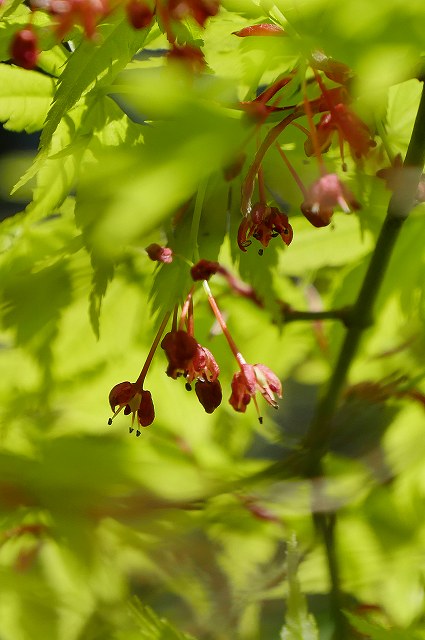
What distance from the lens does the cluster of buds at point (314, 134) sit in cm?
44

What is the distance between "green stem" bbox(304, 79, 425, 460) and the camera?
1.73 feet

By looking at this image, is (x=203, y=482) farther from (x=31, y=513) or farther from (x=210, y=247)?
(x=210, y=247)

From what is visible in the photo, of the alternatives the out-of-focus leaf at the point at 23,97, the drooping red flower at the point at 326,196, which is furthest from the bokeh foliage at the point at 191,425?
the drooping red flower at the point at 326,196

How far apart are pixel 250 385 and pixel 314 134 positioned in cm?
20

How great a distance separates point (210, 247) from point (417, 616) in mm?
451

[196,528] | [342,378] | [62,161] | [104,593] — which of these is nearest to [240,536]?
[196,528]

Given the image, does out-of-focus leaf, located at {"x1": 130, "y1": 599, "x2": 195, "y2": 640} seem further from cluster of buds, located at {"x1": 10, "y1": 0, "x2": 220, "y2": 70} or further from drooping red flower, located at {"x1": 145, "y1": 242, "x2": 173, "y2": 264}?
cluster of buds, located at {"x1": 10, "y1": 0, "x2": 220, "y2": 70}

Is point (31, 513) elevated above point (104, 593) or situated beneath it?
elevated above

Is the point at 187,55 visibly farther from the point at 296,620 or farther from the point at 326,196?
the point at 296,620

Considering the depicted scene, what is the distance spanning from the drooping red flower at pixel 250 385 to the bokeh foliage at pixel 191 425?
0.23 feet

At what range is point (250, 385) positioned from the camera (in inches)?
23.0

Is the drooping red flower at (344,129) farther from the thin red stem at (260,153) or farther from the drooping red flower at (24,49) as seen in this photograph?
the drooping red flower at (24,49)

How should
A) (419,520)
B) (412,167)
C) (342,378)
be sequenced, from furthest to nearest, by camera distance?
1. (419,520)
2. (342,378)
3. (412,167)

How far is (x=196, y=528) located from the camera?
2.91 ft
